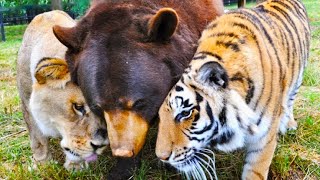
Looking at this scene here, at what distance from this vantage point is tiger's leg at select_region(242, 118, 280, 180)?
2758 millimetres

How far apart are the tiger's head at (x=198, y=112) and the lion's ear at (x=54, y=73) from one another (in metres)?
0.79

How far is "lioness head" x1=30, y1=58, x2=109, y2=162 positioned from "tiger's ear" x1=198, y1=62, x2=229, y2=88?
2.44 feet

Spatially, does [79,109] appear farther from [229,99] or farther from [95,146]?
[229,99]

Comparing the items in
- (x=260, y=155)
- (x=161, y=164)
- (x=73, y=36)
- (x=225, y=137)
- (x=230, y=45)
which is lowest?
(x=161, y=164)

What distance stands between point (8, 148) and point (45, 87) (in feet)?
4.11

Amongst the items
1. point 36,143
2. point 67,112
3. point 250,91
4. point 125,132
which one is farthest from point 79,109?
point 250,91

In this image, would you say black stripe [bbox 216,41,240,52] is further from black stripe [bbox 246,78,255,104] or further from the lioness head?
the lioness head

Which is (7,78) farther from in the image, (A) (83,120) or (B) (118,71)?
(B) (118,71)

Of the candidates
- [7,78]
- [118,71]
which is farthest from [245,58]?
[7,78]

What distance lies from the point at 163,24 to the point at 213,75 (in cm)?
42

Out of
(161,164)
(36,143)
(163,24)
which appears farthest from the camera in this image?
(36,143)

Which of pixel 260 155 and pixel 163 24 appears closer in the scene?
pixel 163 24

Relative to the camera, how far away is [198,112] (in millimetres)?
2418

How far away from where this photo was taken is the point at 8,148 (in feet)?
13.0
